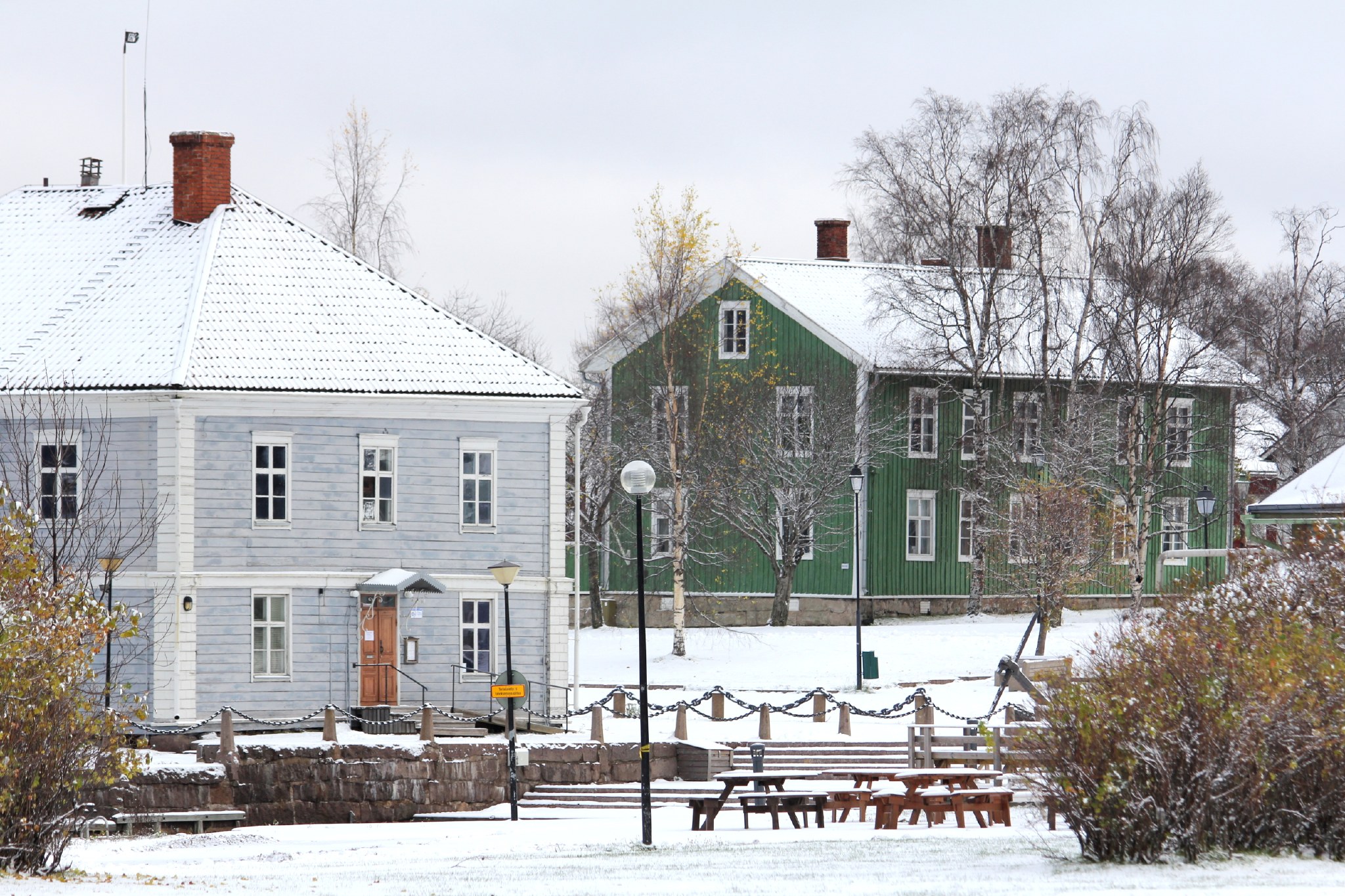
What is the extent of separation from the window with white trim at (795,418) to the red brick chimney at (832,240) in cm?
758

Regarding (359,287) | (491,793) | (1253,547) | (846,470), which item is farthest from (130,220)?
(1253,547)

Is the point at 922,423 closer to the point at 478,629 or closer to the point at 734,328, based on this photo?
the point at 734,328

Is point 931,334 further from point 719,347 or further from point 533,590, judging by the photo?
point 533,590

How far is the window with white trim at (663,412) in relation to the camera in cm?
4603

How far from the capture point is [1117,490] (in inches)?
1837

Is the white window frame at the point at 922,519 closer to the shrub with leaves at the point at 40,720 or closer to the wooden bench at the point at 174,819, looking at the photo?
the wooden bench at the point at 174,819

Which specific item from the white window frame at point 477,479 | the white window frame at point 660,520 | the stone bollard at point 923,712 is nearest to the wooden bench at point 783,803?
the stone bollard at point 923,712

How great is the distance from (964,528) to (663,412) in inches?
310

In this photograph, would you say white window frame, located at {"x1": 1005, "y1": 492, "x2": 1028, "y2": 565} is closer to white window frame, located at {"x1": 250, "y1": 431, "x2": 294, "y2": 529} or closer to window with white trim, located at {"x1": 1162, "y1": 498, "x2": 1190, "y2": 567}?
window with white trim, located at {"x1": 1162, "y1": 498, "x2": 1190, "y2": 567}

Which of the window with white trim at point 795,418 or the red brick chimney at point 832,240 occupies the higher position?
the red brick chimney at point 832,240

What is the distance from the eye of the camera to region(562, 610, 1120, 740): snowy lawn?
3316 centimetres

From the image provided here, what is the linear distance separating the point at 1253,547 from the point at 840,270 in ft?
103

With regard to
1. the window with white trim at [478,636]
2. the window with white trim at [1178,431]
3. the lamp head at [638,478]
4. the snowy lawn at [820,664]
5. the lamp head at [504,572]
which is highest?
the window with white trim at [1178,431]

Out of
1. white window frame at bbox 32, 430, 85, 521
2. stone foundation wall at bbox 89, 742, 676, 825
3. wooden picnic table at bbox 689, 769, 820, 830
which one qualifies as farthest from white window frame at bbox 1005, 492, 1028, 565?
wooden picnic table at bbox 689, 769, 820, 830
